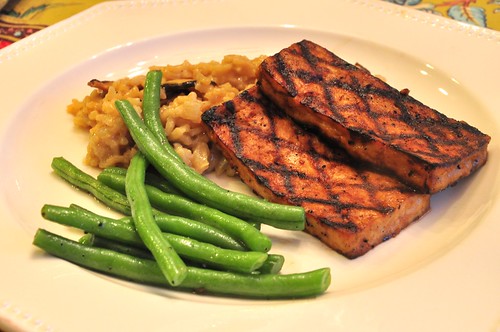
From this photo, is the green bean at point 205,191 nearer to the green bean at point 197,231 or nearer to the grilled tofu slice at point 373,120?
the green bean at point 197,231

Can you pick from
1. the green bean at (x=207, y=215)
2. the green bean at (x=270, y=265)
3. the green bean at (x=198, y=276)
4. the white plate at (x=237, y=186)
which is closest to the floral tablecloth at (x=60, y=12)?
the white plate at (x=237, y=186)

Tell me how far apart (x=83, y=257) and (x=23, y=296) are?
0.39m

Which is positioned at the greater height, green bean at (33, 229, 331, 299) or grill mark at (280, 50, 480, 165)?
grill mark at (280, 50, 480, 165)

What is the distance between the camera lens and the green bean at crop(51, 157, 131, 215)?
145 inches

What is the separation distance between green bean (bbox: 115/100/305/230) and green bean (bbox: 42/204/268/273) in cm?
35

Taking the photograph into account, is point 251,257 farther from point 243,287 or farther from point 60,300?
point 60,300

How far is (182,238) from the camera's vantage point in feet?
10.3

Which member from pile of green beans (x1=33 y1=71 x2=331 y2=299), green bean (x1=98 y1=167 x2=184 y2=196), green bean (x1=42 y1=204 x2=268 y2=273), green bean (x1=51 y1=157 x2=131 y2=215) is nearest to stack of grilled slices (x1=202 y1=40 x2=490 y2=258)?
pile of green beans (x1=33 y1=71 x2=331 y2=299)

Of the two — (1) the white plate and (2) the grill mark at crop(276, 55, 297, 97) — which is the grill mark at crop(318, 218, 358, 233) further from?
(2) the grill mark at crop(276, 55, 297, 97)

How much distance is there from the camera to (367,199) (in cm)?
351

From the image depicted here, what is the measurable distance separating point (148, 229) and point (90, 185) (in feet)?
3.19

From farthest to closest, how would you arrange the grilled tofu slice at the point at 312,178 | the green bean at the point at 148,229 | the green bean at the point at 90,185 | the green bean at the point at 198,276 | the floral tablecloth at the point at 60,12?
the floral tablecloth at the point at 60,12 → the green bean at the point at 90,185 → the grilled tofu slice at the point at 312,178 → the green bean at the point at 198,276 → the green bean at the point at 148,229

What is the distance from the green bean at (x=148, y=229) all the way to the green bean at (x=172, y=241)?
0.26 feet

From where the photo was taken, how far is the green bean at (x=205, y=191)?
3.33m
